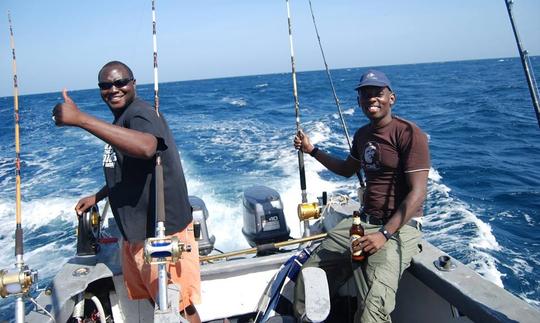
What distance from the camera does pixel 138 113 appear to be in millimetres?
1895

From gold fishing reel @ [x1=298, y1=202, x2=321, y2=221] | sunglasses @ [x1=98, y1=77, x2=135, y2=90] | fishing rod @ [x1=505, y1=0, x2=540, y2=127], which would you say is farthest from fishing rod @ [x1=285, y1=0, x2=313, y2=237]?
fishing rod @ [x1=505, y1=0, x2=540, y2=127]

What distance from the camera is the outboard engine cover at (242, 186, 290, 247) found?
3682mm

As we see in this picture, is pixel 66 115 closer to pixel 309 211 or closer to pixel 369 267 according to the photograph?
pixel 369 267

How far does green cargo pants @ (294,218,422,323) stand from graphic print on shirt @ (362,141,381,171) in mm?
355

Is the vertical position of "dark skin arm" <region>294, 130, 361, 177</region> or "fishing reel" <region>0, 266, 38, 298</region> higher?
"dark skin arm" <region>294, 130, 361, 177</region>

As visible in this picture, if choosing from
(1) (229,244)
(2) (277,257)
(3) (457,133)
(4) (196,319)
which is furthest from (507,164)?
(4) (196,319)

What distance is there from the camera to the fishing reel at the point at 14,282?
1.75 m

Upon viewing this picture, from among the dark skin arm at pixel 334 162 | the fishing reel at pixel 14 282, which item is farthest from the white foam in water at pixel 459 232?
the fishing reel at pixel 14 282

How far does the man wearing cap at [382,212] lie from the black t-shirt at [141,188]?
2.86 feet

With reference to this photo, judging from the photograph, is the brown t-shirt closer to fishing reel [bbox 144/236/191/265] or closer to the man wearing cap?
the man wearing cap

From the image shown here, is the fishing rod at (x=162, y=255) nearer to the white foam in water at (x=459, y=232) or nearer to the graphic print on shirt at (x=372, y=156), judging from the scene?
the graphic print on shirt at (x=372, y=156)

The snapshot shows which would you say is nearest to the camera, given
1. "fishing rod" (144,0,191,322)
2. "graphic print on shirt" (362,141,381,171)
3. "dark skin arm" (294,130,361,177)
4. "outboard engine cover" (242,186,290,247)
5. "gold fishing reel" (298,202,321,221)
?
"fishing rod" (144,0,191,322)

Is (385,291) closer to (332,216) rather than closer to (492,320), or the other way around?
(492,320)

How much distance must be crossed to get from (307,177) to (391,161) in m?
6.30
